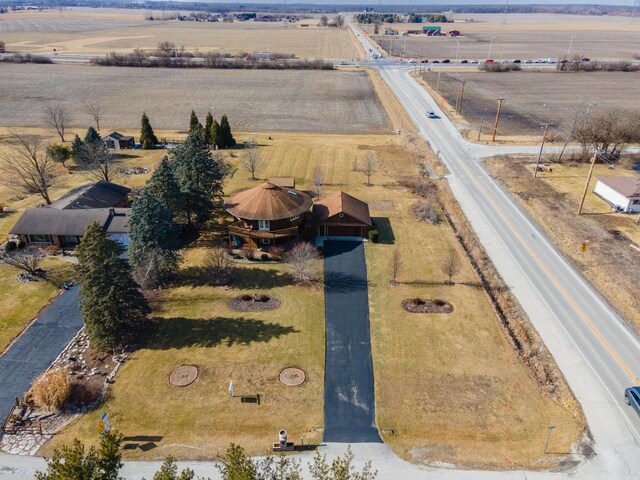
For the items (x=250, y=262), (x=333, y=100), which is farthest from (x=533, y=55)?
(x=250, y=262)

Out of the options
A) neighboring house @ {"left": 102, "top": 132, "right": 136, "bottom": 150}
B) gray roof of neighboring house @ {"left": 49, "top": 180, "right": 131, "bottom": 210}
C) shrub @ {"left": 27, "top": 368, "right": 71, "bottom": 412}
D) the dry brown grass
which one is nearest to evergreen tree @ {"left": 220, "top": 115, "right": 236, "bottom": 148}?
neighboring house @ {"left": 102, "top": 132, "right": 136, "bottom": 150}

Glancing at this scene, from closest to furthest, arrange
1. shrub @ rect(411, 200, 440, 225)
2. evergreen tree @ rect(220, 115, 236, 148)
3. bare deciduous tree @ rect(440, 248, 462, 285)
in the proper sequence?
1. bare deciduous tree @ rect(440, 248, 462, 285)
2. shrub @ rect(411, 200, 440, 225)
3. evergreen tree @ rect(220, 115, 236, 148)

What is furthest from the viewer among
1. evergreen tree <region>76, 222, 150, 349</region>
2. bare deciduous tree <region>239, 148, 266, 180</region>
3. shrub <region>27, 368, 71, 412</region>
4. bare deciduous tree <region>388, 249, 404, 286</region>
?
bare deciduous tree <region>239, 148, 266, 180</region>

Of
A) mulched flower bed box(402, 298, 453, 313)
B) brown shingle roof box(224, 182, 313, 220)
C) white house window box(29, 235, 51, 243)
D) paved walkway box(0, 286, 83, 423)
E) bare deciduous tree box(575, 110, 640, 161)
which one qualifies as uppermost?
bare deciduous tree box(575, 110, 640, 161)

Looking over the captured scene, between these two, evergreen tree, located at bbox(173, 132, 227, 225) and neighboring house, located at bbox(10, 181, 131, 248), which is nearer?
neighboring house, located at bbox(10, 181, 131, 248)

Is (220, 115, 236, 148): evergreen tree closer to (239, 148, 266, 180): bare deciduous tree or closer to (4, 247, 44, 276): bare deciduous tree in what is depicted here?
(239, 148, 266, 180): bare deciduous tree

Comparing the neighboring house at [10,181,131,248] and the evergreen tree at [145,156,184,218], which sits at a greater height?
the evergreen tree at [145,156,184,218]

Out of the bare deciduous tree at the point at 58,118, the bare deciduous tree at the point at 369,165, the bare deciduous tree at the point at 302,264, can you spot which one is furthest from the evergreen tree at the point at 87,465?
the bare deciduous tree at the point at 58,118
